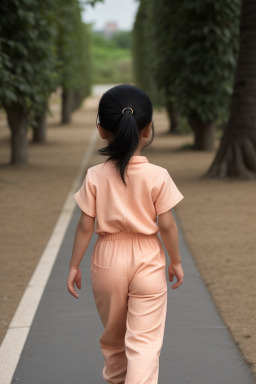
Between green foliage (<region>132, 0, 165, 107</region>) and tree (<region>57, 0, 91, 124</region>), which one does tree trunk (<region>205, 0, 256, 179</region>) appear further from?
green foliage (<region>132, 0, 165, 107</region>)

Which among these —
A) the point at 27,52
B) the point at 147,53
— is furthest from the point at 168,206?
the point at 147,53

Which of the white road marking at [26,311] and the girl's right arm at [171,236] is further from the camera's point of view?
the white road marking at [26,311]

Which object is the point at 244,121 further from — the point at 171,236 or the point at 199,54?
the point at 171,236

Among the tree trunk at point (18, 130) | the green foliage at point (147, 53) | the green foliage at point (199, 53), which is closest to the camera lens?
the tree trunk at point (18, 130)

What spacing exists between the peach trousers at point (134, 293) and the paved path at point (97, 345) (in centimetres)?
98

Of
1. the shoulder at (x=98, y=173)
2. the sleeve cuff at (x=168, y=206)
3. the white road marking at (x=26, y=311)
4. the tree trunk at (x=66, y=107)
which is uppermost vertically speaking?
the shoulder at (x=98, y=173)

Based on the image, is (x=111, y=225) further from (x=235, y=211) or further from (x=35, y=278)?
(x=235, y=211)

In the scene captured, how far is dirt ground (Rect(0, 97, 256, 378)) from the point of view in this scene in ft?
20.8

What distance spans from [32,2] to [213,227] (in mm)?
8266

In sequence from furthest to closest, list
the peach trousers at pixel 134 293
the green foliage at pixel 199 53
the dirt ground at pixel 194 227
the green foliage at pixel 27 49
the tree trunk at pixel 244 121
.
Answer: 1. the green foliage at pixel 199 53
2. the green foliage at pixel 27 49
3. the tree trunk at pixel 244 121
4. the dirt ground at pixel 194 227
5. the peach trousers at pixel 134 293

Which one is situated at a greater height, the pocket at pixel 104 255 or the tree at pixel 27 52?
the pocket at pixel 104 255

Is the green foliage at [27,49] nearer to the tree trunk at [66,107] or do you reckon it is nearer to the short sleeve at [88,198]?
the short sleeve at [88,198]

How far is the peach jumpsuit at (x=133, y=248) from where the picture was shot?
11.6 feet

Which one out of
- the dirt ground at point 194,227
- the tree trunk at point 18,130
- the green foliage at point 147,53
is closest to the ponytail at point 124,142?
the dirt ground at point 194,227
